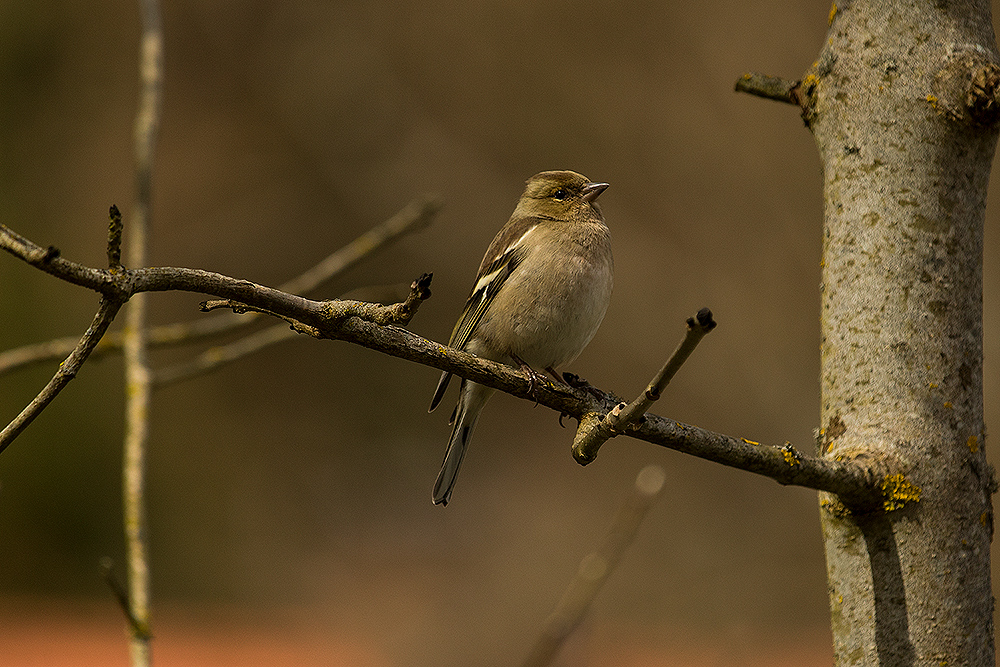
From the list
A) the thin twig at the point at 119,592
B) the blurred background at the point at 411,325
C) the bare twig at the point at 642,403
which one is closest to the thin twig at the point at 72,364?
the thin twig at the point at 119,592

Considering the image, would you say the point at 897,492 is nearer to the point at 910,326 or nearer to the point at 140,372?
the point at 910,326

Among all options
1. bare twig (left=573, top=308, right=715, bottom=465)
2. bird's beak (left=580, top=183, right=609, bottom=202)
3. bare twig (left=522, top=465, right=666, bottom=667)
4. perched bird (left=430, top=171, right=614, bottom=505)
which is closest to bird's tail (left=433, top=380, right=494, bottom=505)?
perched bird (left=430, top=171, right=614, bottom=505)

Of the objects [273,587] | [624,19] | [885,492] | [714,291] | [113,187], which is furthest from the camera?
[113,187]

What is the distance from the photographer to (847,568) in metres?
1.87

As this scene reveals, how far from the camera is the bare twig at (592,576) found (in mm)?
1837

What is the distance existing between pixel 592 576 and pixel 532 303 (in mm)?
1769

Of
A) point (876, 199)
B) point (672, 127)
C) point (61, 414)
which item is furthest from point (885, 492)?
point (61, 414)

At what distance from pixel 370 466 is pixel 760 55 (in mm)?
9049

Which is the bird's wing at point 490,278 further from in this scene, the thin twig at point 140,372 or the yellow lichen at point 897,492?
the yellow lichen at point 897,492

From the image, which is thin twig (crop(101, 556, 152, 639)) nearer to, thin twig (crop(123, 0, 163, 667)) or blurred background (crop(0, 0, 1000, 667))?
thin twig (crop(123, 0, 163, 667))

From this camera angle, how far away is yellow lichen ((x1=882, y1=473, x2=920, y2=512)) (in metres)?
1.80

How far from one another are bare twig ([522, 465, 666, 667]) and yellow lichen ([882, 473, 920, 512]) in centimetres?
43

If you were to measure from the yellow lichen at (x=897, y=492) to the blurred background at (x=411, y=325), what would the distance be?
6.43 m

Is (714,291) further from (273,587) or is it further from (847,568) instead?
(847,568)
